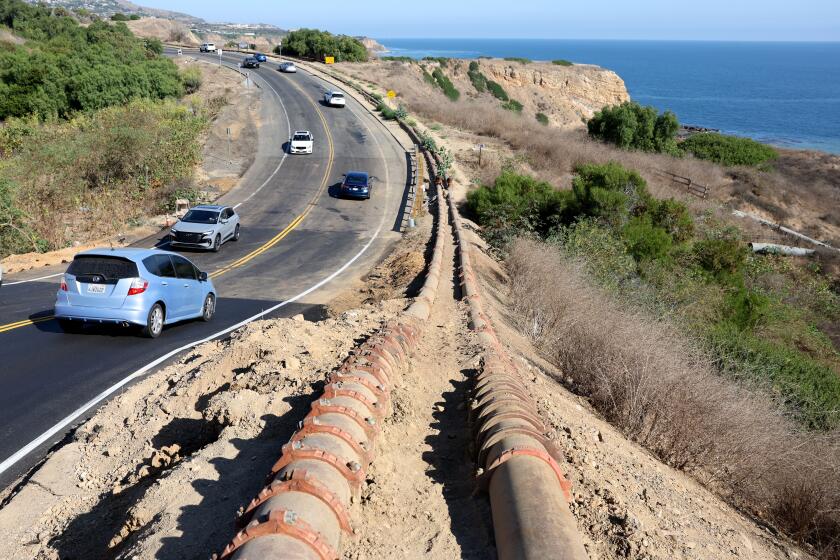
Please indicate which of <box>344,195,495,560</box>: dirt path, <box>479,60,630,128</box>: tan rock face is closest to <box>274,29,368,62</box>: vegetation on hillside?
<box>479,60,630,128</box>: tan rock face

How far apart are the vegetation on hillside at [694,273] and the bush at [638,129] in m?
22.3

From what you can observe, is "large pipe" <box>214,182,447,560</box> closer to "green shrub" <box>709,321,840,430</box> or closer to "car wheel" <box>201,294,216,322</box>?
"green shrub" <box>709,321,840,430</box>

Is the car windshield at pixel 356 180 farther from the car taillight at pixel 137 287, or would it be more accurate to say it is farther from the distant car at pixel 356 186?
the car taillight at pixel 137 287

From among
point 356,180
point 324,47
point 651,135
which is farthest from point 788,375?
point 324,47

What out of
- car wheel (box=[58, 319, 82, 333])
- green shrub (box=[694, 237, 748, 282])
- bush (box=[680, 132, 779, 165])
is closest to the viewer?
car wheel (box=[58, 319, 82, 333])

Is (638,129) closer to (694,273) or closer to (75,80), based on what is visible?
(694,273)

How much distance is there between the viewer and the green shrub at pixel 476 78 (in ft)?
312

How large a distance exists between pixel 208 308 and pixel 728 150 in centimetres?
5527

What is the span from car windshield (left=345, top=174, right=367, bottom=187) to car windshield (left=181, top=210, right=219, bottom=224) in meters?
10.7

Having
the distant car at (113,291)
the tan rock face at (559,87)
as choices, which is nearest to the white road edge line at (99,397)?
the distant car at (113,291)

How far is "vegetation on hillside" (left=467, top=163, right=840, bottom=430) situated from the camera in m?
14.7

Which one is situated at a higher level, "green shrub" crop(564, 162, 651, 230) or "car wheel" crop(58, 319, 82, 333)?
"green shrub" crop(564, 162, 651, 230)

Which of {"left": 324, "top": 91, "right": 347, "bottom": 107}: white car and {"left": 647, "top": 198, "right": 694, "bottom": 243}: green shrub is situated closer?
{"left": 647, "top": 198, "right": 694, "bottom": 243}: green shrub

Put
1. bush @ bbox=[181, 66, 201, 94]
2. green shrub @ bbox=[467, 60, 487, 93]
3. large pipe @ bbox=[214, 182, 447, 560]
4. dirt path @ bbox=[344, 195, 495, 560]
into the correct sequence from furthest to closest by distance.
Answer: green shrub @ bbox=[467, 60, 487, 93]
bush @ bbox=[181, 66, 201, 94]
dirt path @ bbox=[344, 195, 495, 560]
large pipe @ bbox=[214, 182, 447, 560]
